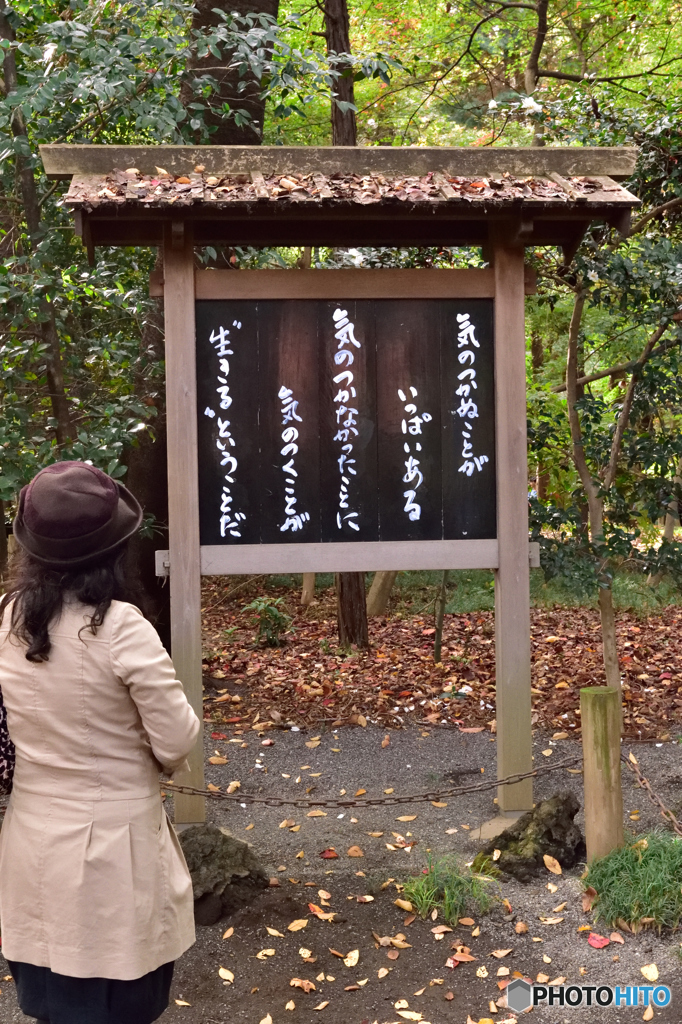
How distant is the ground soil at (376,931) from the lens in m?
3.75

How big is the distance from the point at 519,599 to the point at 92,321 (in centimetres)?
426

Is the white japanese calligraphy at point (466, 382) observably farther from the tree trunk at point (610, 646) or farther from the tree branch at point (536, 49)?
the tree branch at point (536, 49)

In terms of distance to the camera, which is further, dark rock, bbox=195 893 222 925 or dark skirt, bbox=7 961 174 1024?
dark rock, bbox=195 893 222 925

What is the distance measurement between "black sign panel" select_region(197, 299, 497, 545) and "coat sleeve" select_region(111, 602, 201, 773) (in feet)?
8.62

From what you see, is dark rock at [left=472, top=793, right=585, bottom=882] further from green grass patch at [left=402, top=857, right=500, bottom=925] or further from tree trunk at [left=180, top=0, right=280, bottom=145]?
tree trunk at [left=180, top=0, right=280, bottom=145]

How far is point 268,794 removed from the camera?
624 centimetres

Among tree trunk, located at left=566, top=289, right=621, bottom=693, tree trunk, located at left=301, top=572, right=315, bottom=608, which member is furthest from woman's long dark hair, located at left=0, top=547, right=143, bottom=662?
tree trunk, located at left=301, top=572, right=315, bottom=608

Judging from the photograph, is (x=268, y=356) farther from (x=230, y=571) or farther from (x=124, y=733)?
(x=124, y=733)

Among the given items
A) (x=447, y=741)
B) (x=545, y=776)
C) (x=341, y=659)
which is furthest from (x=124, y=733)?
(x=341, y=659)

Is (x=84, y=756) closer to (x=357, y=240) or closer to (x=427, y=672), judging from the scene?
(x=357, y=240)

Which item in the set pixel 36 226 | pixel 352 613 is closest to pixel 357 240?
pixel 36 226

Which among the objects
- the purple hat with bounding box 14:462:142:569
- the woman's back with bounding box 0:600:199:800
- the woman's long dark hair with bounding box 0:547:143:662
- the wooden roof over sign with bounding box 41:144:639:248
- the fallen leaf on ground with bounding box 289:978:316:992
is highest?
the wooden roof over sign with bounding box 41:144:639:248

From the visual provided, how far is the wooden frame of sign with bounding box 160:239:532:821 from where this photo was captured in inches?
202

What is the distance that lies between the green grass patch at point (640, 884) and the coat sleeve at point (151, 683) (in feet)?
8.47
